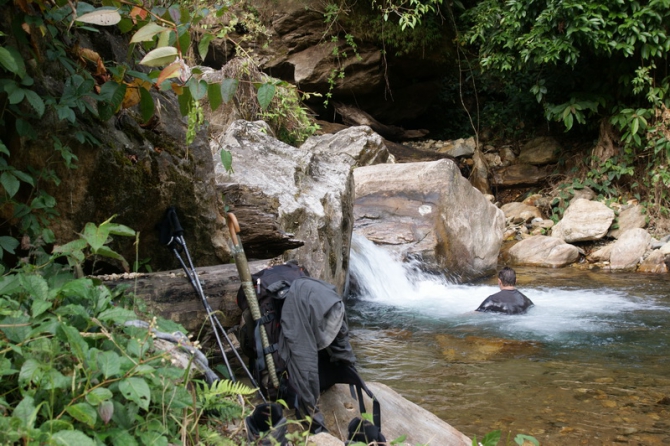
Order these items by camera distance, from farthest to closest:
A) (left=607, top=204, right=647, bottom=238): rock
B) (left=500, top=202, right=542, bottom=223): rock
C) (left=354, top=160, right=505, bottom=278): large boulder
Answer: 1. (left=500, top=202, right=542, bottom=223): rock
2. (left=607, top=204, right=647, bottom=238): rock
3. (left=354, top=160, right=505, bottom=278): large boulder

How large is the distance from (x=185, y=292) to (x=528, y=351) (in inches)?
137

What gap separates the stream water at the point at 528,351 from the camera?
13.5ft

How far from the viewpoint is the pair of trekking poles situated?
319 centimetres

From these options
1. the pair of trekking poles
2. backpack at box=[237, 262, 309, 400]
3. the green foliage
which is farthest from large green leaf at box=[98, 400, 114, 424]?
backpack at box=[237, 262, 309, 400]

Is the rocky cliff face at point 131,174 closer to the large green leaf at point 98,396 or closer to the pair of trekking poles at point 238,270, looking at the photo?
the pair of trekking poles at point 238,270

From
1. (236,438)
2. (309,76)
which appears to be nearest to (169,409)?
(236,438)

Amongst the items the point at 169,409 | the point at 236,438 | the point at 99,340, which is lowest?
the point at 236,438

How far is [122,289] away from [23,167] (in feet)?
2.70

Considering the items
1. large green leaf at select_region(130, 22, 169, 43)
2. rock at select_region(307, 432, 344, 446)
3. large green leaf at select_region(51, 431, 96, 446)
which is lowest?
rock at select_region(307, 432, 344, 446)

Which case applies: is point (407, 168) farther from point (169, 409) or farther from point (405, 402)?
point (169, 409)

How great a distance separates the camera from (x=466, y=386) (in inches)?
187

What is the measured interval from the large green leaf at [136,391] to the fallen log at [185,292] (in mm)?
1309

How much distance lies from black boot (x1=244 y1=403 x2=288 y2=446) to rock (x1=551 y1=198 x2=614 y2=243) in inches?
356

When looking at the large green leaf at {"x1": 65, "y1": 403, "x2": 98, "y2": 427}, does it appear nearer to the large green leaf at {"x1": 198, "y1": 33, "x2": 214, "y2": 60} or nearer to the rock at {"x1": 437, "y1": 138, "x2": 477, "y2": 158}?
the large green leaf at {"x1": 198, "y1": 33, "x2": 214, "y2": 60}
